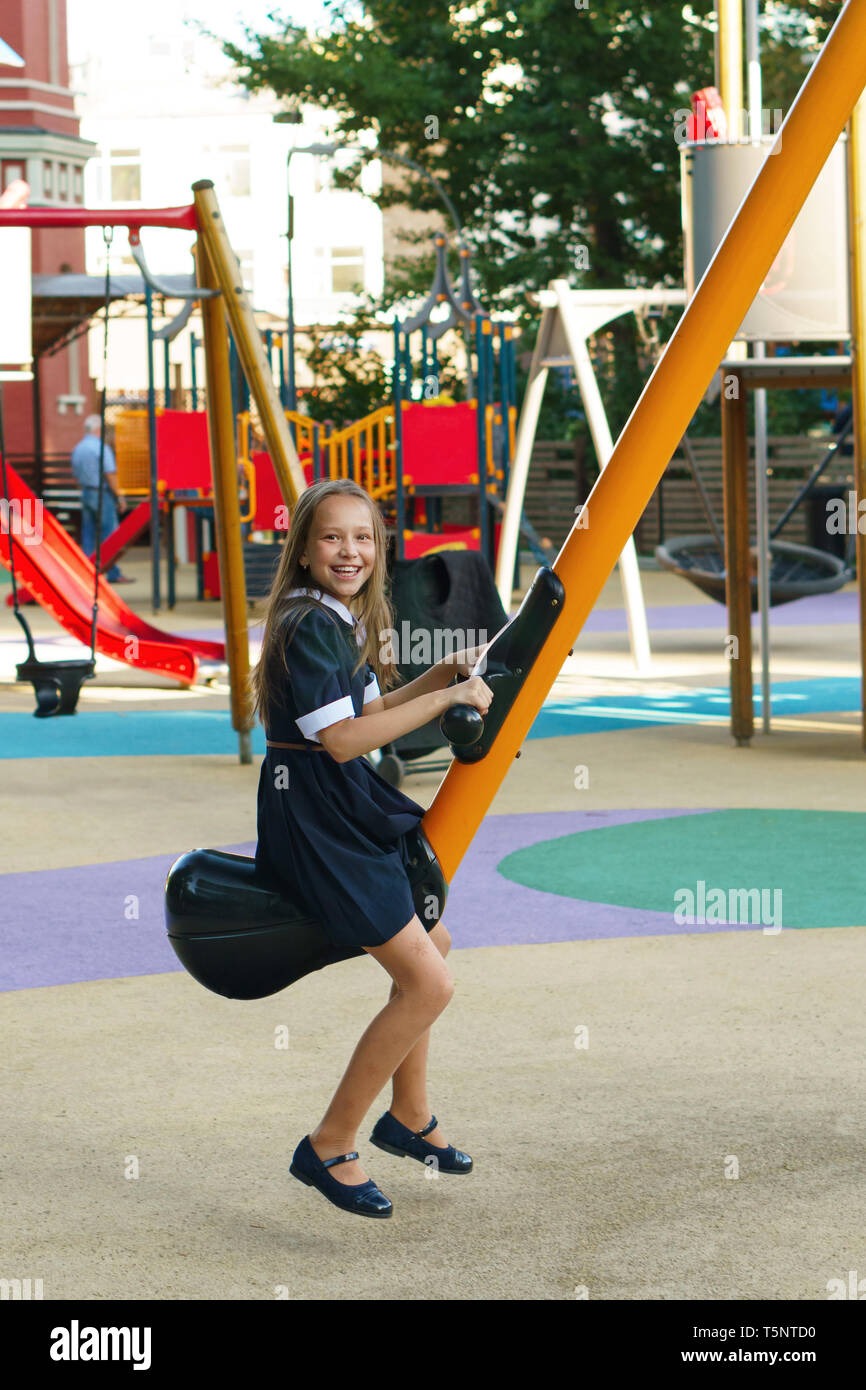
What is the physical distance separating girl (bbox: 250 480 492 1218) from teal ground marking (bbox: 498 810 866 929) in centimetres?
251

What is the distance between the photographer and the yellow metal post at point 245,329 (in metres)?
8.38

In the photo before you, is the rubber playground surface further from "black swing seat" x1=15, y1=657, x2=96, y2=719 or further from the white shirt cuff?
"black swing seat" x1=15, y1=657, x2=96, y2=719

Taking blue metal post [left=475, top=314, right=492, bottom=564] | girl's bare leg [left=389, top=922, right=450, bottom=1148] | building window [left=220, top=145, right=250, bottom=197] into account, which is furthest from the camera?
building window [left=220, top=145, right=250, bottom=197]

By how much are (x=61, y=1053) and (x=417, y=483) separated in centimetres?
1263

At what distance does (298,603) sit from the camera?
3436 millimetres

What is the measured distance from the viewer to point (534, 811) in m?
7.73

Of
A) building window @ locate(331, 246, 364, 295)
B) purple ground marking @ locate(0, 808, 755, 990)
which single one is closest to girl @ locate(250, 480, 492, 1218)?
purple ground marking @ locate(0, 808, 755, 990)

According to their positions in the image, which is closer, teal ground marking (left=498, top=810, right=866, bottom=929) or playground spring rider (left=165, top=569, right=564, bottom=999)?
playground spring rider (left=165, top=569, right=564, bottom=999)

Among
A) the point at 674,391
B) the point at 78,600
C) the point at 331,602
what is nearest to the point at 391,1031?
the point at 331,602

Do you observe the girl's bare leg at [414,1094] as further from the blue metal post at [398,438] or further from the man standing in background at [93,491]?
the man standing in background at [93,491]

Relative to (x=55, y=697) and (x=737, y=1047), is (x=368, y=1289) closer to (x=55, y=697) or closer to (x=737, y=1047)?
(x=737, y=1047)

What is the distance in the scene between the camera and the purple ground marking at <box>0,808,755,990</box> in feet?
17.4

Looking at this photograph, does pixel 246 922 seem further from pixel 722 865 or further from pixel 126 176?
pixel 126 176
